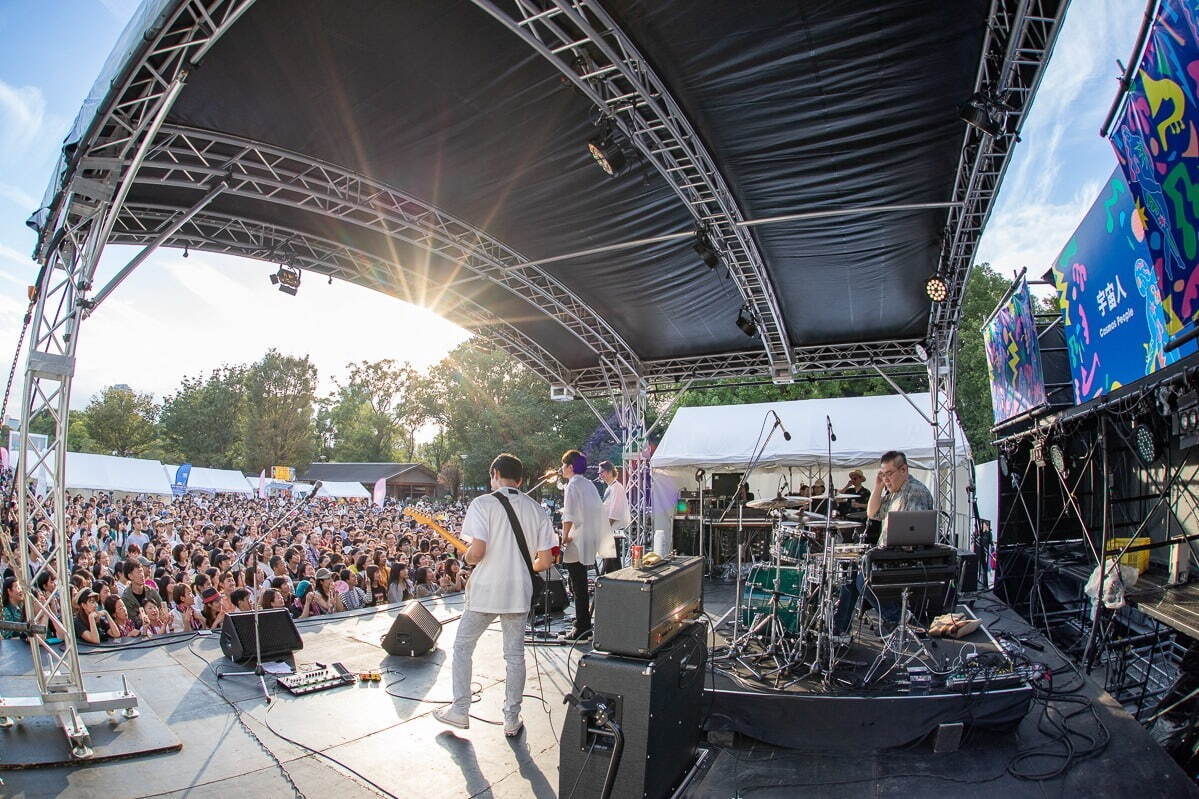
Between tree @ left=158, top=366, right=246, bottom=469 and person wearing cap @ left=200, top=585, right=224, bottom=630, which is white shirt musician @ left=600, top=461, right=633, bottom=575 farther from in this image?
tree @ left=158, top=366, right=246, bottom=469

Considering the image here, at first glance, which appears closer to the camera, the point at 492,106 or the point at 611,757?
the point at 611,757

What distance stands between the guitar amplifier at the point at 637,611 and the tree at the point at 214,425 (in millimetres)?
58455

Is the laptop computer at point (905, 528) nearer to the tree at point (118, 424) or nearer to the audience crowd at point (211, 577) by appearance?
the audience crowd at point (211, 577)

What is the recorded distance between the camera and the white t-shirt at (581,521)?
603 centimetres

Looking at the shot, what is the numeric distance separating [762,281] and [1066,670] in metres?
5.07

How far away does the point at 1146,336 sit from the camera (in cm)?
533

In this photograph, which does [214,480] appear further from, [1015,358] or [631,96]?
[1015,358]

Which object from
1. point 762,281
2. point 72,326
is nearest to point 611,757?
point 72,326

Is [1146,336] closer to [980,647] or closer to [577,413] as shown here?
[980,647]

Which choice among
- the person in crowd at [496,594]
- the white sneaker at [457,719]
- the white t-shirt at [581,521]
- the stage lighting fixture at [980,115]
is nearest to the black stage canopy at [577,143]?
the stage lighting fixture at [980,115]

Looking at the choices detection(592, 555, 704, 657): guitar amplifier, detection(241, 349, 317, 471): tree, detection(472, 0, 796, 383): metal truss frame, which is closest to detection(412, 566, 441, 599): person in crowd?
detection(472, 0, 796, 383): metal truss frame

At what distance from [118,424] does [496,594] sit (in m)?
65.9

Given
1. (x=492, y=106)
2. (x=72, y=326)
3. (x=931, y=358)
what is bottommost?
(x=72, y=326)

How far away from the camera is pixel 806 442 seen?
1261 centimetres
